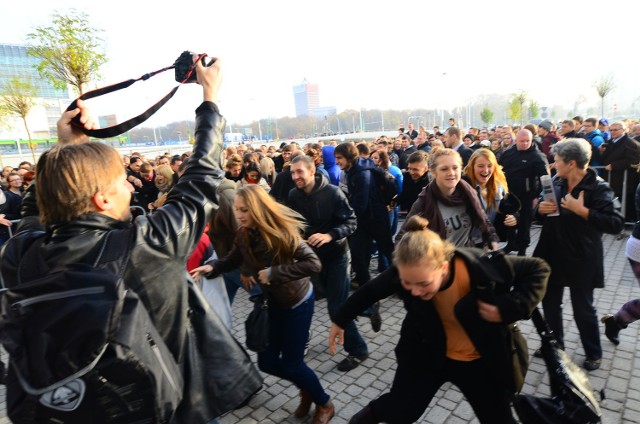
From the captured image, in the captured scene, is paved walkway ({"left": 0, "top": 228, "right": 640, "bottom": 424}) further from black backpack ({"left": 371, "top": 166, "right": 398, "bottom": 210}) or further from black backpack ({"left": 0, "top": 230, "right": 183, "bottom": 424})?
black backpack ({"left": 0, "top": 230, "right": 183, "bottom": 424})

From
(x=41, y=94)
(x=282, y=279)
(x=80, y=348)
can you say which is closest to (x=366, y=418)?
(x=282, y=279)

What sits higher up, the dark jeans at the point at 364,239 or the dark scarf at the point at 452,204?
the dark scarf at the point at 452,204

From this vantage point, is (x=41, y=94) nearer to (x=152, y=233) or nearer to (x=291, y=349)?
(x=291, y=349)

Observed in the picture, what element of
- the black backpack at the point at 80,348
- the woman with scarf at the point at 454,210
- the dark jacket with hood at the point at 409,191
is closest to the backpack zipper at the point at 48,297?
the black backpack at the point at 80,348

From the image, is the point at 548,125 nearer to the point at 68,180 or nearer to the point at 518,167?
the point at 518,167

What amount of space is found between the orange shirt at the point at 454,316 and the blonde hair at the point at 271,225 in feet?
3.89

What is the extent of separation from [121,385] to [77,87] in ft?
51.0

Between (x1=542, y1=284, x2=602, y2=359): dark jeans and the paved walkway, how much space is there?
0.23 meters

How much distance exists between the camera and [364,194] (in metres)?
5.30

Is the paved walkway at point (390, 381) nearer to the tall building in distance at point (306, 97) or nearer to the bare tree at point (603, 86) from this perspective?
the bare tree at point (603, 86)

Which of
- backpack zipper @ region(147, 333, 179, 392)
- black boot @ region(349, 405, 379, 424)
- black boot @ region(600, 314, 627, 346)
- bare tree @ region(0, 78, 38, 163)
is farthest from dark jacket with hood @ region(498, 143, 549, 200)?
bare tree @ region(0, 78, 38, 163)

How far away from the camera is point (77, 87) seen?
13867 mm

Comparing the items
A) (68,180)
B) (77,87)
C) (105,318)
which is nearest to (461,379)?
(105,318)

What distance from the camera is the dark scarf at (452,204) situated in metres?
3.69
